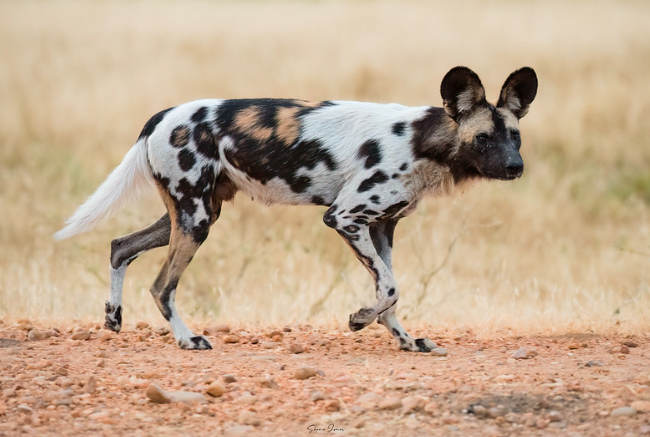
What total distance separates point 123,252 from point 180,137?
34.4 inches

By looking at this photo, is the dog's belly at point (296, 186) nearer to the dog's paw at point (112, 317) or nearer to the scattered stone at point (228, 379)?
the dog's paw at point (112, 317)

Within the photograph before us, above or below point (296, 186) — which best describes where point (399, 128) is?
above

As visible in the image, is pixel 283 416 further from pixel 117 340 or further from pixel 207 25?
pixel 207 25

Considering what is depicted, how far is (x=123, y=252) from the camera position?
229 inches

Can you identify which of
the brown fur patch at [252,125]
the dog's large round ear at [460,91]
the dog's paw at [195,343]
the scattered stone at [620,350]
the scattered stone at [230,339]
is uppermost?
the dog's large round ear at [460,91]

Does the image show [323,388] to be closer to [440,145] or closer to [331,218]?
[331,218]

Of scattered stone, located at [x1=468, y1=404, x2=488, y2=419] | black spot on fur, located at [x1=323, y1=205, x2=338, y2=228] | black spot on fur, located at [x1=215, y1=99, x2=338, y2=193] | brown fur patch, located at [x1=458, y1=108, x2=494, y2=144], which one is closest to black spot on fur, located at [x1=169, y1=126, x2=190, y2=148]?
black spot on fur, located at [x1=215, y1=99, x2=338, y2=193]

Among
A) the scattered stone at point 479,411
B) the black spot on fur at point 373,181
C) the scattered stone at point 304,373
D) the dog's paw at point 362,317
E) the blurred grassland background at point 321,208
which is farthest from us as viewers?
the blurred grassland background at point 321,208

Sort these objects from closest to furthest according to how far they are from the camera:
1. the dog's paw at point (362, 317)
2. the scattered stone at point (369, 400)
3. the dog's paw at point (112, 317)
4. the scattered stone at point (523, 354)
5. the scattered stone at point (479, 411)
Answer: the scattered stone at point (479, 411) → the scattered stone at point (369, 400) → the scattered stone at point (523, 354) → the dog's paw at point (362, 317) → the dog's paw at point (112, 317)

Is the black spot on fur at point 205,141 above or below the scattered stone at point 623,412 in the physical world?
above

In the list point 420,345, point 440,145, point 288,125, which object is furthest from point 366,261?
point 288,125

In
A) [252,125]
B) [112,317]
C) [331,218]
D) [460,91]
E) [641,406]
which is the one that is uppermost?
[460,91]

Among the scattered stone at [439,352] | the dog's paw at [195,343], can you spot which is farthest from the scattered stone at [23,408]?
the scattered stone at [439,352]

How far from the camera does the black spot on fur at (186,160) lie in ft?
18.1
